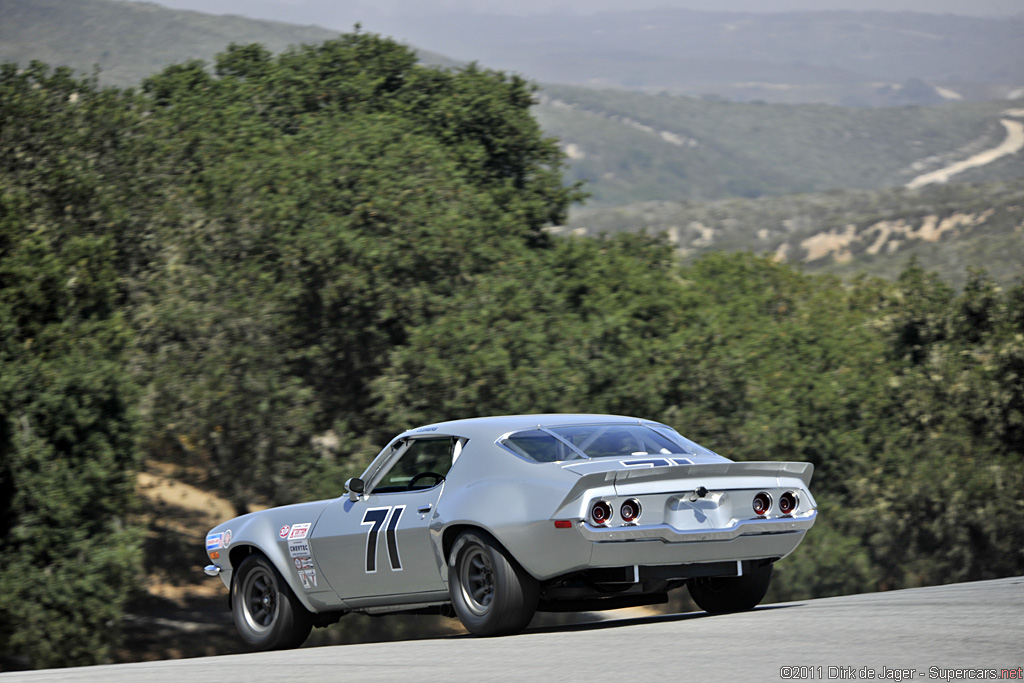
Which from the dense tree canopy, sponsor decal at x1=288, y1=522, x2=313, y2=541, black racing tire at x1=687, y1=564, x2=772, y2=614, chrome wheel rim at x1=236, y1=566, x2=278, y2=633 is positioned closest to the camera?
black racing tire at x1=687, y1=564, x2=772, y2=614

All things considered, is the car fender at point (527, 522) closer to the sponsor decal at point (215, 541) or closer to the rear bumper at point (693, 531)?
the rear bumper at point (693, 531)

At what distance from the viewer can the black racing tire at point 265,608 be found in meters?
8.32

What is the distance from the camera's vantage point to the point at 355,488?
7.90 meters

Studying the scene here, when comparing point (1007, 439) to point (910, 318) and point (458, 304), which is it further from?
point (458, 304)

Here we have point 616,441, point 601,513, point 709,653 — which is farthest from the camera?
point 616,441

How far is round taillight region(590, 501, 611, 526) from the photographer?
6.59 m

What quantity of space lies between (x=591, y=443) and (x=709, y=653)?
6.79ft

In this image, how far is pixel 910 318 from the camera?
25.9 m

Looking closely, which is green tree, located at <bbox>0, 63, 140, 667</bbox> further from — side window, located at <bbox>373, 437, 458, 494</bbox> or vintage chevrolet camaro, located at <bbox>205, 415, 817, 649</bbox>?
side window, located at <bbox>373, 437, 458, 494</bbox>

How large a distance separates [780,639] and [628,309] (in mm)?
14033

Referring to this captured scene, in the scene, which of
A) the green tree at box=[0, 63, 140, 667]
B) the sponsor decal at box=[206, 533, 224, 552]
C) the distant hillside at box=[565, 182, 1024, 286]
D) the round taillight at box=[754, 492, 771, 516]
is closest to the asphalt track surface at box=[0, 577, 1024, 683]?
the round taillight at box=[754, 492, 771, 516]

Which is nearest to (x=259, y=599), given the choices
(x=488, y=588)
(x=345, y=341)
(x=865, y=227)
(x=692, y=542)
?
(x=488, y=588)

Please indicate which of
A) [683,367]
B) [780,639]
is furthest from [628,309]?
[780,639]

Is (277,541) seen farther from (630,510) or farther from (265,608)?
(630,510)
